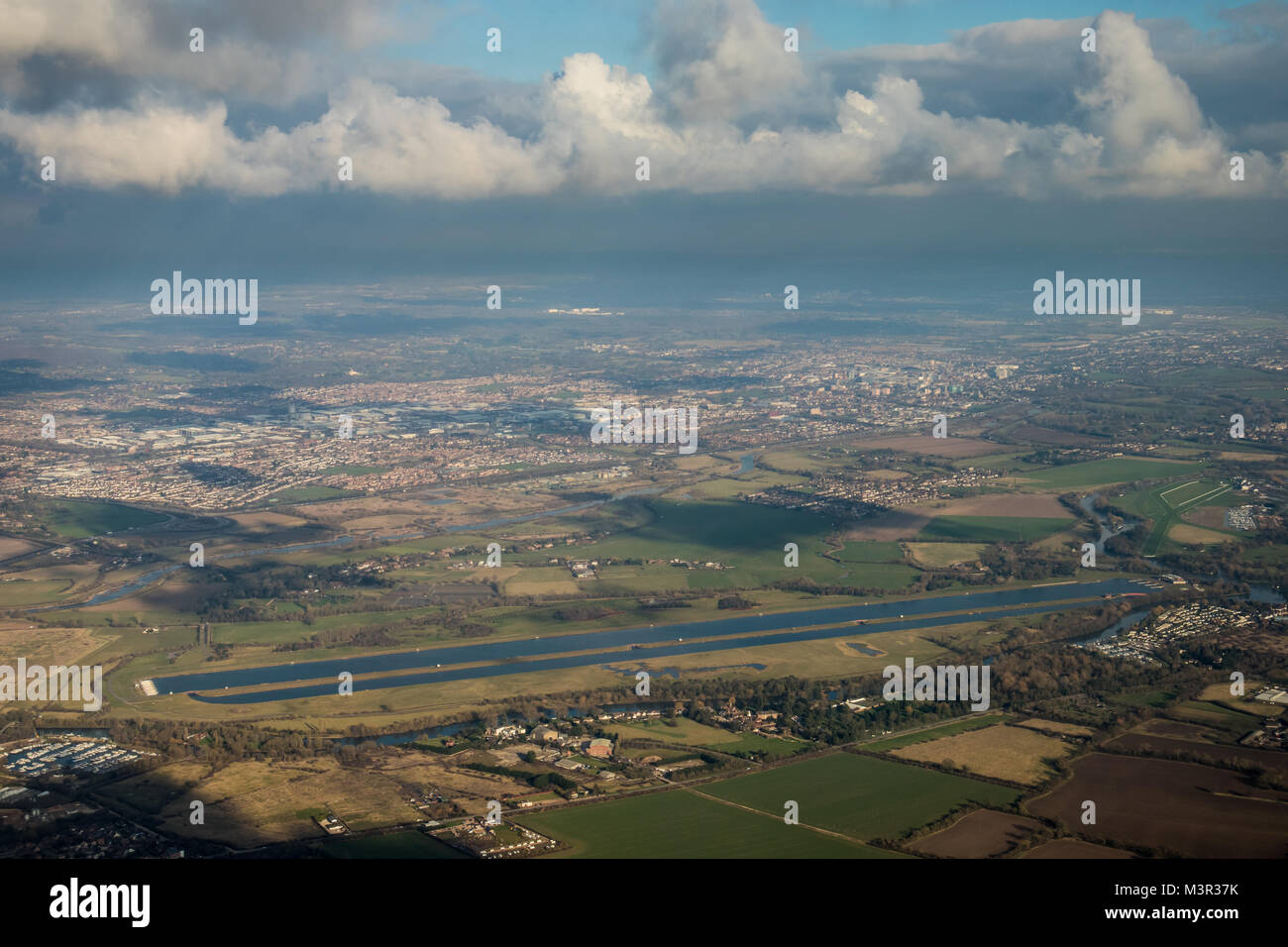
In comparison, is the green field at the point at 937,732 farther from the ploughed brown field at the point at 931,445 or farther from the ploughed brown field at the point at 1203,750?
the ploughed brown field at the point at 931,445

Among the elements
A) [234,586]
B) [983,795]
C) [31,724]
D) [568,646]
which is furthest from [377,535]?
[983,795]

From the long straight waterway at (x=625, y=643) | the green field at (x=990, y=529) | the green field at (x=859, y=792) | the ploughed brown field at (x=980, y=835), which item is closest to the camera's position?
the ploughed brown field at (x=980, y=835)

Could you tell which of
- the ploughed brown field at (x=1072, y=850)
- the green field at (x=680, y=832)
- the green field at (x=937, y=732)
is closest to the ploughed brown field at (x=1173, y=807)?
the ploughed brown field at (x=1072, y=850)

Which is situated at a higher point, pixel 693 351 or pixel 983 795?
pixel 693 351

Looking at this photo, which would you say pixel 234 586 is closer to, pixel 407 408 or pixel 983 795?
pixel 983 795

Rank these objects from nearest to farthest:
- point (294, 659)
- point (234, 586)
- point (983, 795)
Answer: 1. point (983, 795)
2. point (294, 659)
3. point (234, 586)
